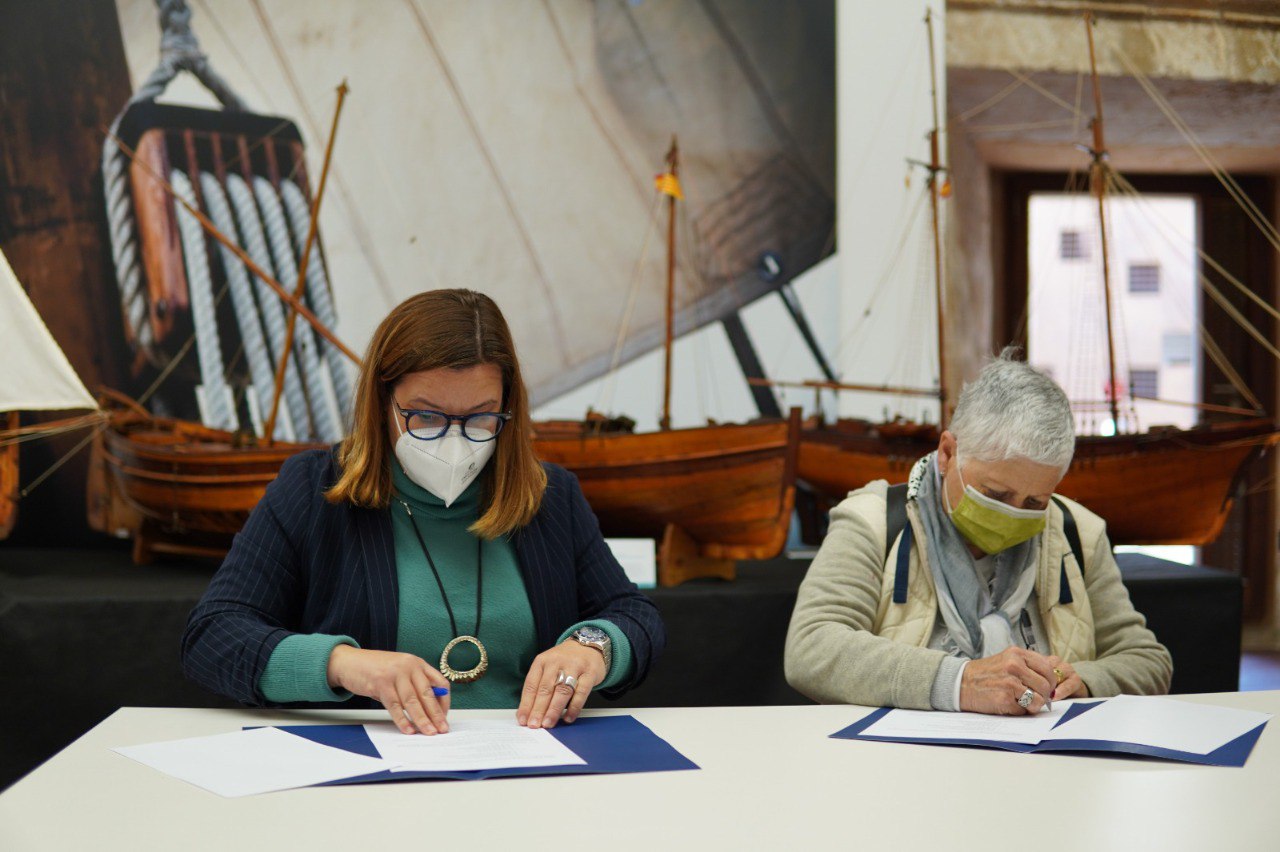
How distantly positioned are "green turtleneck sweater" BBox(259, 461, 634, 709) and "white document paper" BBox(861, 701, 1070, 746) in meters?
0.40

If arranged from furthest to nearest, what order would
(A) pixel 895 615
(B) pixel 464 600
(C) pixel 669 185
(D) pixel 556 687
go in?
(C) pixel 669 185 → (A) pixel 895 615 → (B) pixel 464 600 → (D) pixel 556 687

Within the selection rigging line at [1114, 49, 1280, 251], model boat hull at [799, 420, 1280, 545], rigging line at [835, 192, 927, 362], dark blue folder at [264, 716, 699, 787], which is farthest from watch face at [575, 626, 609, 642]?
rigging line at [1114, 49, 1280, 251]

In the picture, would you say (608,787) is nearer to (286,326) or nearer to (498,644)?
(498,644)

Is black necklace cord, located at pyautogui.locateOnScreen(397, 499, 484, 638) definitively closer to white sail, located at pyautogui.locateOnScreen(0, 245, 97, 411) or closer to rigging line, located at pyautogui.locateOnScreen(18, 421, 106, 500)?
white sail, located at pyautogui.locateOnScreen(0, 245, 97, 411)

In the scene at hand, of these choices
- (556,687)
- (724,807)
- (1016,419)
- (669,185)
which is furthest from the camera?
(669,185)

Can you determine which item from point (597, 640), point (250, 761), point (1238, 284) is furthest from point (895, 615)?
point (1238, 284)

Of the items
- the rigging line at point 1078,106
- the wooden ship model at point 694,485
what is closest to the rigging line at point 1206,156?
the rigging line at point 1078,106

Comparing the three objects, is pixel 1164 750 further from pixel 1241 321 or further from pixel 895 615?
pixel 1241 321

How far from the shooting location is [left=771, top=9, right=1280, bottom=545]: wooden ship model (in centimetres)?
387

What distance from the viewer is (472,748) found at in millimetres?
1424

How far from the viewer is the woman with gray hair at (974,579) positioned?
1.91 metres

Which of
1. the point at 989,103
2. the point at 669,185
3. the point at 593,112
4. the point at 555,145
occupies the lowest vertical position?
the point at 669,185

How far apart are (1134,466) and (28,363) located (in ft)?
11.8

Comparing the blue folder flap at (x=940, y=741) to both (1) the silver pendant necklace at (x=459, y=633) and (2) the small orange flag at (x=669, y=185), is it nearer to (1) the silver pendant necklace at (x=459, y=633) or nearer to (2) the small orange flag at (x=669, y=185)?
(1) the silver pendant necklace at (x=459, y=633)
